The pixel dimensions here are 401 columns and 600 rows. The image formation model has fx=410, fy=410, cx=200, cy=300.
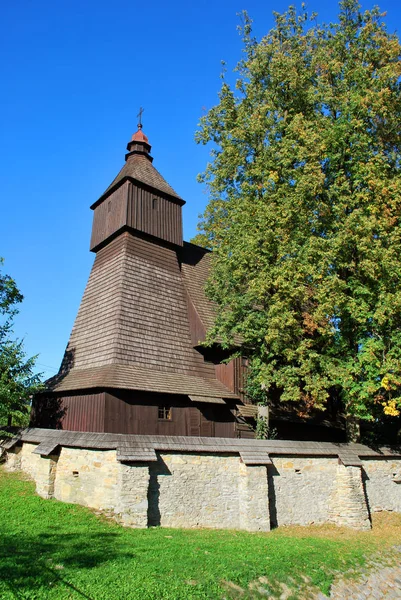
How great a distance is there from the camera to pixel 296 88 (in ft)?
58.3

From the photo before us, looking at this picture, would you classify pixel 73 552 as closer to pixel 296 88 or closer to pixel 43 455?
pixel 43 455

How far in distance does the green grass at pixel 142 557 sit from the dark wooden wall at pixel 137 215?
11.2 metres

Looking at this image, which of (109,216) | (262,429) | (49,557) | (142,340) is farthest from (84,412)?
(109,216)

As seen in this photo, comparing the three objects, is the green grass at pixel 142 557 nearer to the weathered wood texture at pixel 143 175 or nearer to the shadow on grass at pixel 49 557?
the shadow on grass at pixel 49 557

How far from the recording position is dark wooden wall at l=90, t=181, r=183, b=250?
18.2m

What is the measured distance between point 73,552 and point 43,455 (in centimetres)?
571

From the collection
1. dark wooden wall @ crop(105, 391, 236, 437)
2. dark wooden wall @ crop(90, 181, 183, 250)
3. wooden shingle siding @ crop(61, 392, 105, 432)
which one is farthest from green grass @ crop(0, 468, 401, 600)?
dark wooden wall @ crop(90, 181, 183, 250)

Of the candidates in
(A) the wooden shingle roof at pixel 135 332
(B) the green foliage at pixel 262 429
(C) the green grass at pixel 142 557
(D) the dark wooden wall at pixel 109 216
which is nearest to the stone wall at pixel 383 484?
(C) the green grass at pixel 142 557

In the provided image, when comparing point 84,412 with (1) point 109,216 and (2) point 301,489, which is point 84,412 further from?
(1) point 109,216

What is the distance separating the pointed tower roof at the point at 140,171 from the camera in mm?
19266

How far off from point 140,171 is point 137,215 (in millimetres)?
2814

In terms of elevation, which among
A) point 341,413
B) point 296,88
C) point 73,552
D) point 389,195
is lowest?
point 73,552

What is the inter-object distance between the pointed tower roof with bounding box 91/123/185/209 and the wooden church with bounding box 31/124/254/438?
0.07 meters

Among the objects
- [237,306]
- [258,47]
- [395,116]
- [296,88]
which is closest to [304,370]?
[237,306]
